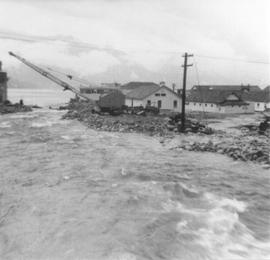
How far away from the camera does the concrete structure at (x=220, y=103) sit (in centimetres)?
5284

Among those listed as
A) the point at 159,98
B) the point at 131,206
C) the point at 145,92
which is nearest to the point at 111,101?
the point at 145,92

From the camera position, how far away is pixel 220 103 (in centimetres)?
5256

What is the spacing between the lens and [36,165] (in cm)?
1688

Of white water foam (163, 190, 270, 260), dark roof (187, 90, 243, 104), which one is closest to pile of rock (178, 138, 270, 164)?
white water foam (163, 190, 270, 260)

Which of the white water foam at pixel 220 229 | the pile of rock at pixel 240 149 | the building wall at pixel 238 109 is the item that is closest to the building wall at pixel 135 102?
the building wall at pixel 238 109

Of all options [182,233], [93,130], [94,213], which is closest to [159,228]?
[182,233]

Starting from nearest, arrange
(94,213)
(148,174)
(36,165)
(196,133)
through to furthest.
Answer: (94,213), (148,174), (36,165), (196,133)

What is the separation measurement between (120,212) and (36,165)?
7.81 metres

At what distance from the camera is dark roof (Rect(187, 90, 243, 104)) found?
174 ft

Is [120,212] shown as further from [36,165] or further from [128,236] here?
[36,165]

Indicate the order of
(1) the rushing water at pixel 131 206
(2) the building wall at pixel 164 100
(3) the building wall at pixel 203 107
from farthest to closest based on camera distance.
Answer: (3) the building wall at pixel 203 107 → (2) the building wall at pixel 164 100 → (1) the rushing water at pixel 131 206

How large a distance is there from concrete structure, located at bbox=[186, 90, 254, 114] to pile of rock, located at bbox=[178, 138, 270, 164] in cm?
3052

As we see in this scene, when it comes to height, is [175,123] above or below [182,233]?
above

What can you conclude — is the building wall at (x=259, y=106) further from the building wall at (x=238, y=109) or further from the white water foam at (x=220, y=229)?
the white water foam at (x=220, y=229)
